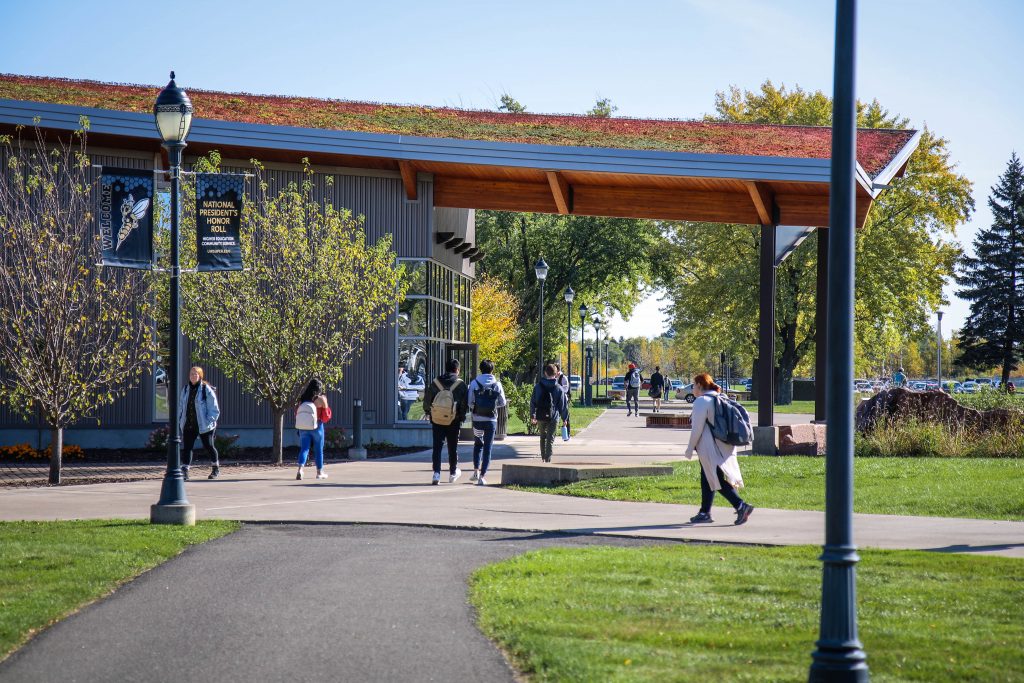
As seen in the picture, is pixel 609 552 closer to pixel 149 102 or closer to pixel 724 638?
pixel 724 638

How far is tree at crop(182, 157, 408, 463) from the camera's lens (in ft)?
75.6

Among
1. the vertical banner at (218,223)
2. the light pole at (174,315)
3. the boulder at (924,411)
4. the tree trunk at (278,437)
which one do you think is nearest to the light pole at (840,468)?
the light pole at (174,315)

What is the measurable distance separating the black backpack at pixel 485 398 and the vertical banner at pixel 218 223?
4.33 m

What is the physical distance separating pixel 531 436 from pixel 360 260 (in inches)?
449

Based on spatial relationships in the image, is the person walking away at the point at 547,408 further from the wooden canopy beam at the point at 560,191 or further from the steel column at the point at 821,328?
the steel column at the point at 821,328

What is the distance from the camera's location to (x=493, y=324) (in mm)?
52188

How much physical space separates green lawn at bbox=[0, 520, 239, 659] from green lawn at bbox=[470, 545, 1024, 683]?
295cm

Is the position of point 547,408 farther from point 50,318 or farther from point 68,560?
point 68,560

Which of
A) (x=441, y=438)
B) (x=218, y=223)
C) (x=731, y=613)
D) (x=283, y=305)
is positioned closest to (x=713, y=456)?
(x=731, y=613)

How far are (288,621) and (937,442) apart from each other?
17214 mm

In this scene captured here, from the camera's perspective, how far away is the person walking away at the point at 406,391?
27188mm

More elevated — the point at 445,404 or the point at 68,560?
the point at 445,404

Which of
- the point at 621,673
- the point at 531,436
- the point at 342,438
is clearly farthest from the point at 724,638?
the point at 531,436

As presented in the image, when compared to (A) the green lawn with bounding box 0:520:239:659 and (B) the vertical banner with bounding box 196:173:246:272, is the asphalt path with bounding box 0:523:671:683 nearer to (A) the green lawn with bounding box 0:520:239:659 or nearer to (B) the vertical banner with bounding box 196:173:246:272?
(A) the green lawn with bounding box 0:520:239:659
